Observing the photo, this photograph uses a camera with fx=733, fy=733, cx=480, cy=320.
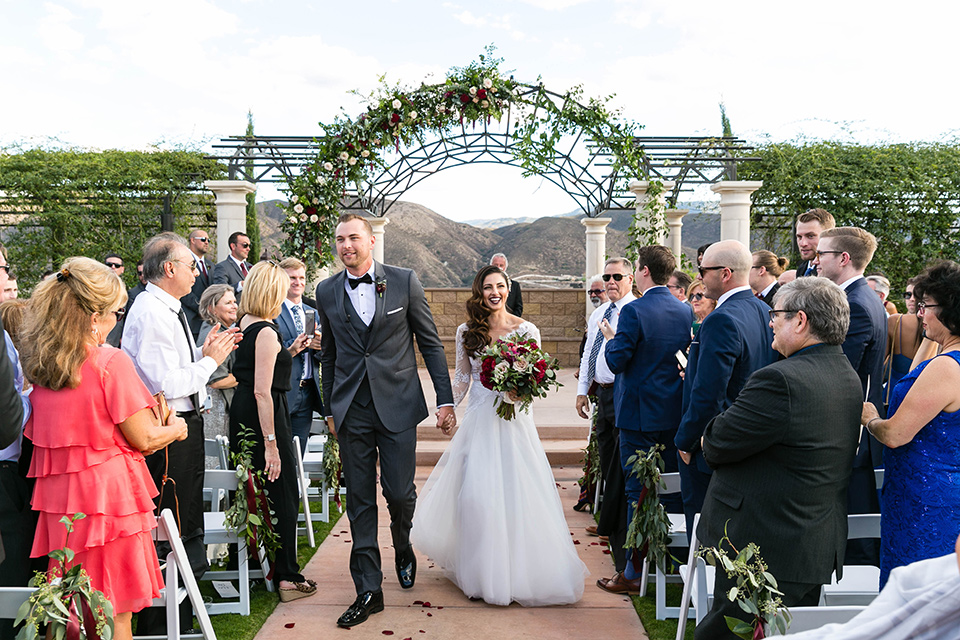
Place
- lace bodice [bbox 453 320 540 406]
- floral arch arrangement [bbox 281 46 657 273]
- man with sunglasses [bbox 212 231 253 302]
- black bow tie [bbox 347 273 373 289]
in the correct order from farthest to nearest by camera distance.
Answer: man with sunglasses [bbox 212 231 253 302] → floral arch arrangement [bbox 281 46 657 273] → lace bodice [bbox 453 320 540 406] → black bow tie [bbox 347 273 373 289]

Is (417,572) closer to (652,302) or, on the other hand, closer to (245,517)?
(245,517)

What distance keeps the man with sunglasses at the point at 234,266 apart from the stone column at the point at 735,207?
723cm

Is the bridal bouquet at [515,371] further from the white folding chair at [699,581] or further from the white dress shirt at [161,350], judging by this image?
the white dress shirt at [161,350]

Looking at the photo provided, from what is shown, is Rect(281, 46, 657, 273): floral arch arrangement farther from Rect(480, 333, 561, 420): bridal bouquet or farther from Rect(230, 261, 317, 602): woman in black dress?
Rect(480, 333, 561, 420): bridal bouquet

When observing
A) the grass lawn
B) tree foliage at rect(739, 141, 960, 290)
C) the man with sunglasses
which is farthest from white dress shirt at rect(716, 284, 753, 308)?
tree foliage at rect(739, 141, 960, 290)

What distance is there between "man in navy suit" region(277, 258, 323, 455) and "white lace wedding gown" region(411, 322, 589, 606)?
199 centimetres

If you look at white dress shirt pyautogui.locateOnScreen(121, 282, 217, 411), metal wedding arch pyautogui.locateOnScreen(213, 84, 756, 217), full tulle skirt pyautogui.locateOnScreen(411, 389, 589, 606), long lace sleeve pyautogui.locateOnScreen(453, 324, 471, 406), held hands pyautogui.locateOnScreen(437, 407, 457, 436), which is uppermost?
metal wedding arch pyautogui.locateOnScreen(213, 84, 756, 217)

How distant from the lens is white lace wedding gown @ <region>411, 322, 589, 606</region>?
4293 millimetres

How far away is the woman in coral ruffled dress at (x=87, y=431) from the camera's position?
9.02 feet

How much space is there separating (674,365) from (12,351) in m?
3.47

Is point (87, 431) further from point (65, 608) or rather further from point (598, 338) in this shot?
point (598, 338)

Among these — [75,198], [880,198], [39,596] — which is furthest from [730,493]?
[75,198]

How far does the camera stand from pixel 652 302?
14.9 ft

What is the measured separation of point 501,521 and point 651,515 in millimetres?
865
